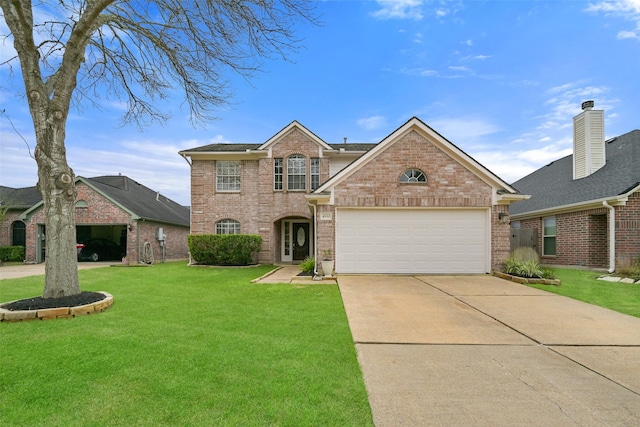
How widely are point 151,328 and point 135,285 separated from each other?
5291 millimetres

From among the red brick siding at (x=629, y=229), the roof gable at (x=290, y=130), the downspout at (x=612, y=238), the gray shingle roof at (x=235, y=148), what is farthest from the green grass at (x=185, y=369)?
the red brick siding at (x=629, y=229)

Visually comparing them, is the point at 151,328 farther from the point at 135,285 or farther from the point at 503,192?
the point at 503,192

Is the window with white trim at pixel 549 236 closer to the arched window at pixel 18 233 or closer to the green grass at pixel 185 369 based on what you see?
the green grass at pixel 185 369

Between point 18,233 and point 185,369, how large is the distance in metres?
23.7

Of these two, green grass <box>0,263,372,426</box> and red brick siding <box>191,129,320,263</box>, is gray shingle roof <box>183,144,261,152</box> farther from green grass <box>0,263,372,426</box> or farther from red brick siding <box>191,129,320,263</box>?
green grass <box>0,263,372,426</box>

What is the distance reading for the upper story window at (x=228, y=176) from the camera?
16750 millimetres

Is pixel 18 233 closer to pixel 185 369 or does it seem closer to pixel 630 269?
pixel 185 369

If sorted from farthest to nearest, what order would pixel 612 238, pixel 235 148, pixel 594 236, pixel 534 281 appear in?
pixel 235 148 < pixel 594 236 < pixel 612 238 < pixel 534 281

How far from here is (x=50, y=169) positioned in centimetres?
660

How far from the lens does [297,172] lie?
16.3 metres

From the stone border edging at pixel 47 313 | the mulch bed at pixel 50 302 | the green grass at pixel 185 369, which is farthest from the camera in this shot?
the mulch bed at pixel 50 302

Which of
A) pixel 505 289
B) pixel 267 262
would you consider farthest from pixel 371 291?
pixel 267 262

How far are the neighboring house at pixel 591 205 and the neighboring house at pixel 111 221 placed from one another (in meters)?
20.5

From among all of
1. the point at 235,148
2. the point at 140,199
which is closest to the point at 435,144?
the point at 235,148
